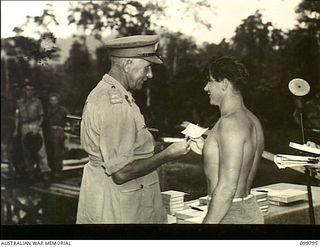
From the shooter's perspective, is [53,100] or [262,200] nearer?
[262,200]

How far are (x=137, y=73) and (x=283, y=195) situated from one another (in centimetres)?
54

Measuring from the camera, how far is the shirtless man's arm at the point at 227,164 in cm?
135

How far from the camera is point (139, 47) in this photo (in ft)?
4.75

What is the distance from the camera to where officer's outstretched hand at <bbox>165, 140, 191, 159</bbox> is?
142 cm

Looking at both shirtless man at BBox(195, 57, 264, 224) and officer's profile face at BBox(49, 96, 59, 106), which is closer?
shirtless man at BBox(195, 57, 264, 224)

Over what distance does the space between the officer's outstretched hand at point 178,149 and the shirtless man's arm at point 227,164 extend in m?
0.10

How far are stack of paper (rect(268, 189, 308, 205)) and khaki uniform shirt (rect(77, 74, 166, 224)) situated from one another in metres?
0.31

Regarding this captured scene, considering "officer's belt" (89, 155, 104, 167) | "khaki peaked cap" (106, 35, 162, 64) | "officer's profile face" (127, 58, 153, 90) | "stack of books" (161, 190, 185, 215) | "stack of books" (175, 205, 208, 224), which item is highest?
"khaki peaked cap" (106, 35, 162, 64)

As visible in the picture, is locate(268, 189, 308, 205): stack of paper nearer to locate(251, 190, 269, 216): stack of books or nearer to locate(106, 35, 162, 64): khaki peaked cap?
locate(251, 190, 269, 216): stack of books

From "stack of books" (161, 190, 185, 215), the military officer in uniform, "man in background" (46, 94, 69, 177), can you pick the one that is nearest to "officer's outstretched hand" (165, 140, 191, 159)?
the military officer in uniform

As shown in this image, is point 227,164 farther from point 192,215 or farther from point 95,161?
point 95,161

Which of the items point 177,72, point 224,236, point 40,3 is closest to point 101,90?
point 177,72

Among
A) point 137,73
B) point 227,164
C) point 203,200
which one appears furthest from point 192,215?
point 137,73

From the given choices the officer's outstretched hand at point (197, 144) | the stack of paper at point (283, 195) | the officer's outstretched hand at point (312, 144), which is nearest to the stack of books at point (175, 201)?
the officer's outstretched hand at point (197, 144)
